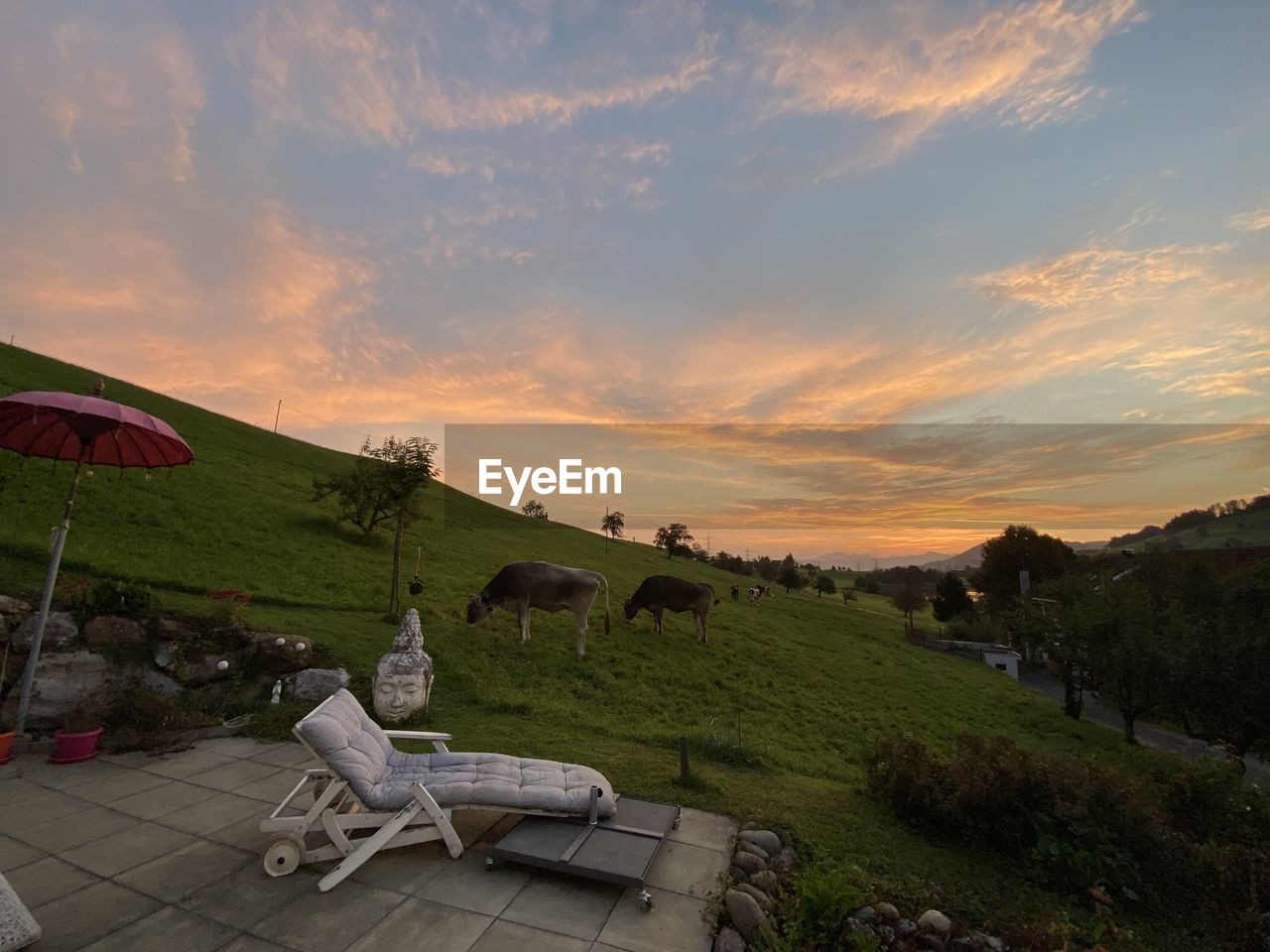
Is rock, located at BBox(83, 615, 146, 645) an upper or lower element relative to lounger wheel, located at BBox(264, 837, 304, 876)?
upper

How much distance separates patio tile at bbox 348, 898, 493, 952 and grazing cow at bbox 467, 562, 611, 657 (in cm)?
1275

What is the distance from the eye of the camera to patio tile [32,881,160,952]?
3953 mm

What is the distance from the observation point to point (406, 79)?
478 inches

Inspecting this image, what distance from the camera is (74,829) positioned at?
5.60 m

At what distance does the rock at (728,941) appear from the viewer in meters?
4.10

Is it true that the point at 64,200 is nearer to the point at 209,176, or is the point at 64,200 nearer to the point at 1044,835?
the point at 209,176

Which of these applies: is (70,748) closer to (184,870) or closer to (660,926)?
(184,870)

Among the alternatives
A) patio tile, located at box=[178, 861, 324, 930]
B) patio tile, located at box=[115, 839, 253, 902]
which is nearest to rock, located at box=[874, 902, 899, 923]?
patio tile, located at box=[178, 861, 324, 930]

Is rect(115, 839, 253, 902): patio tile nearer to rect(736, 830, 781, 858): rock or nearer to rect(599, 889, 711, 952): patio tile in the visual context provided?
rect(599, 889, 711, 952): patio tile

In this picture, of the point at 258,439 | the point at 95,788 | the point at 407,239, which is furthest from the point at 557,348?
the point at 258,439

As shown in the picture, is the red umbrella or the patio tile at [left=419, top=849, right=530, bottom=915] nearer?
the patio tile at [left=419, top=849, right=530, bottom=915]

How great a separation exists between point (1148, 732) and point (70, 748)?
145 feet

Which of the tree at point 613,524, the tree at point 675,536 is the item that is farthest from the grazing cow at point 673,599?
the tree at point 675,536

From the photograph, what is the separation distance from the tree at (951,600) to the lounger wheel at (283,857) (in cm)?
7867
